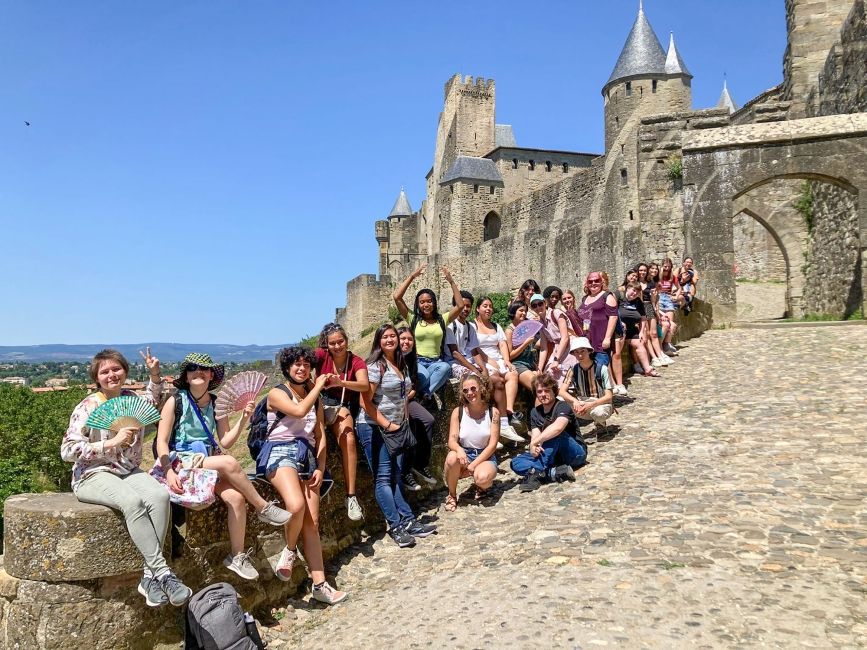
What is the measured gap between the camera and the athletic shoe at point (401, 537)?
5598 mm

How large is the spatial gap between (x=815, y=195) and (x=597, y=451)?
13.0m

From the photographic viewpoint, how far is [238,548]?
14.8ft

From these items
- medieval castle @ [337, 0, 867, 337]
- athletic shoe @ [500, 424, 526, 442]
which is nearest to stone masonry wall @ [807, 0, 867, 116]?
medieval castle @ [337, 0, 867, 337]

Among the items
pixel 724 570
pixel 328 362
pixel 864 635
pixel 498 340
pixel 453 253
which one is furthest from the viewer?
pixel 453 253

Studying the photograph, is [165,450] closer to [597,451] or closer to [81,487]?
[81,487]

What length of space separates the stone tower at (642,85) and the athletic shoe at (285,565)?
35669 mm

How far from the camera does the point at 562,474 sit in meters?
6.39

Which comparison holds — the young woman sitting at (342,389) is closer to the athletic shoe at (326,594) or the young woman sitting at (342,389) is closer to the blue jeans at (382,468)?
the blue jeans at (382,468)

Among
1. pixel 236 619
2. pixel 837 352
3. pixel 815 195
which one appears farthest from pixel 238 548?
pixel 815 195

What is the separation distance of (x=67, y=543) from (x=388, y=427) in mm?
2505

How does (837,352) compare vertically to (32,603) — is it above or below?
above

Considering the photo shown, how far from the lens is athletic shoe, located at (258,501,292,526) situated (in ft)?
15.3

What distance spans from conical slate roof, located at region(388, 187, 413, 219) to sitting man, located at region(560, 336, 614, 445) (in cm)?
5974

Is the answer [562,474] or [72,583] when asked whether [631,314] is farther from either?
[72,583]
